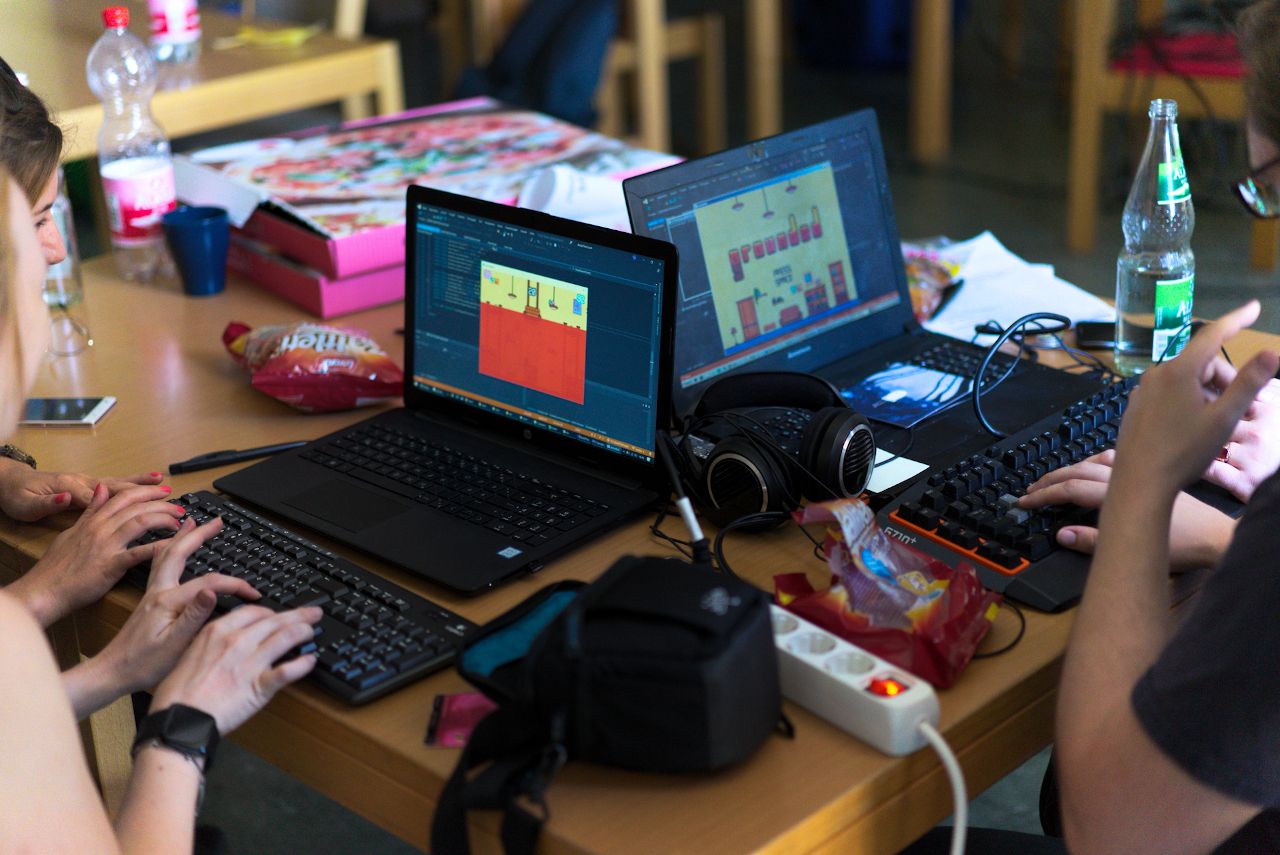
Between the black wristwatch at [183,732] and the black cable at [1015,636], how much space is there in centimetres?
53

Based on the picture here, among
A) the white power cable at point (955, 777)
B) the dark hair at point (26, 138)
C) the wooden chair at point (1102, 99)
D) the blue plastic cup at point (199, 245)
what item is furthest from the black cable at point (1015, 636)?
the wooden chair at point (1102, 99)

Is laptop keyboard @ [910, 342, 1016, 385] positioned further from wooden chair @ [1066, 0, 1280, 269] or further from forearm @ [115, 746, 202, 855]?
wooden chair @ [1066, 0, 1280, 269]

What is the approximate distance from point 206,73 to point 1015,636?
2000 millimetres

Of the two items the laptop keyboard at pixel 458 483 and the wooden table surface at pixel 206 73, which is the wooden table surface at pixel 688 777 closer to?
the laptop keyboard at pixel 458 483

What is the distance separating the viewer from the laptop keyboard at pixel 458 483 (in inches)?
45.6

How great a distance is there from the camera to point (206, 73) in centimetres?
248

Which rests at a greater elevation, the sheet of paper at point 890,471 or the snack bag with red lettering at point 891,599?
the snack bag with red lettering at point 891,599

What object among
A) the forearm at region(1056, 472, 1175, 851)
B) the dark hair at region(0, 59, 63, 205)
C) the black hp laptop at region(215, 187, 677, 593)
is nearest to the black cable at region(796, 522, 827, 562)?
the black hp laptop at region(215, 187, 677, 593)

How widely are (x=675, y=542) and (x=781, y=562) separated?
0.30ft

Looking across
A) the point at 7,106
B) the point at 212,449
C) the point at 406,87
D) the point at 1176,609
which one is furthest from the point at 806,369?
the point at 406,87

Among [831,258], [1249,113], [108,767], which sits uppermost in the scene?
[1249,113]

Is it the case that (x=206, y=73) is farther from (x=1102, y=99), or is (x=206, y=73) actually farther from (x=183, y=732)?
(x=1102, y=99)

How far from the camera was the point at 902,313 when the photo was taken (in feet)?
4.99

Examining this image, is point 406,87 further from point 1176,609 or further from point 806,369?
point 1176,609
